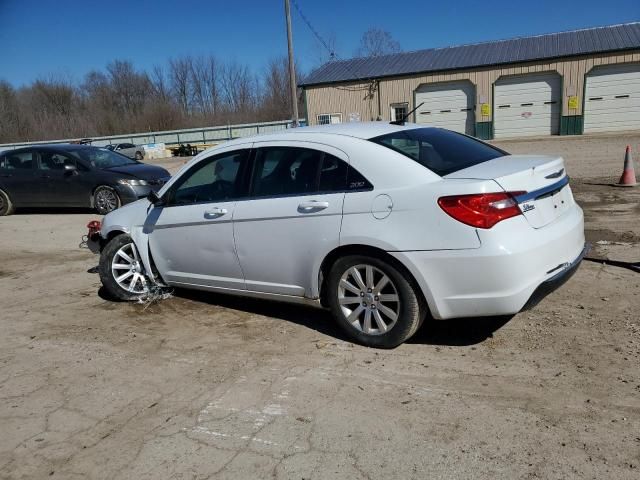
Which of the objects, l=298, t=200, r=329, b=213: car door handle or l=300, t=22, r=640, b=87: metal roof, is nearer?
l=298, t=200, r=329, b=213: car door handle

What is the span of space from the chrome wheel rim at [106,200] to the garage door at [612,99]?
93.1ft

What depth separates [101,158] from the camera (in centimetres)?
1209

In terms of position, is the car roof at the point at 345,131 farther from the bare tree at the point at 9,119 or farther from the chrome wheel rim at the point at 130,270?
the bare tree at the point at 9,119

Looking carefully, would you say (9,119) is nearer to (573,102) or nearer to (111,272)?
(573,102)

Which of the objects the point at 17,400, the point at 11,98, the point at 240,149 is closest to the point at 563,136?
the point at 240,149

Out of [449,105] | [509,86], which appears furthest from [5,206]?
[509,86]

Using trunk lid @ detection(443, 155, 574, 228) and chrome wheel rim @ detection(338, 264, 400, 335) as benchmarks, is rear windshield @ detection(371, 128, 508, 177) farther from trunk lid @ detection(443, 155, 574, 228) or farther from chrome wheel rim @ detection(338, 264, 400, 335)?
chrome wheel rim @ detection(338, 264, 400, 335)

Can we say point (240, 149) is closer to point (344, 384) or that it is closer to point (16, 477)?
point (344, 384)

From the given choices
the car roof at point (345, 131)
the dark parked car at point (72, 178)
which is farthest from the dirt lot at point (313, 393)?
the dark parked car at point (72, 178)

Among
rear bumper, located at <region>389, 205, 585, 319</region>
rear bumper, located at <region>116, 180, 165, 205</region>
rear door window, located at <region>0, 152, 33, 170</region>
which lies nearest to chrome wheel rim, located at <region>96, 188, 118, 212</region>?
rear bumper, located at <region>116, 180, 165, 205</region>

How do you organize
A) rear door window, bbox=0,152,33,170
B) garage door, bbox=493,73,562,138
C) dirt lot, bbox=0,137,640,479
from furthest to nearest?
garage door, bbox=493,73,562,138 → rear door window, bbox=0,152,33,170 → dirt lot, bbox=0,137,640,479

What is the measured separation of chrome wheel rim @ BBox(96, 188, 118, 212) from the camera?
11.3 meters

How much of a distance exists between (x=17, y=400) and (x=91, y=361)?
0.65 meters

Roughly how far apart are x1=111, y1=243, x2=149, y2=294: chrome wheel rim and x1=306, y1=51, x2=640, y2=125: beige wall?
3059 centimetres
